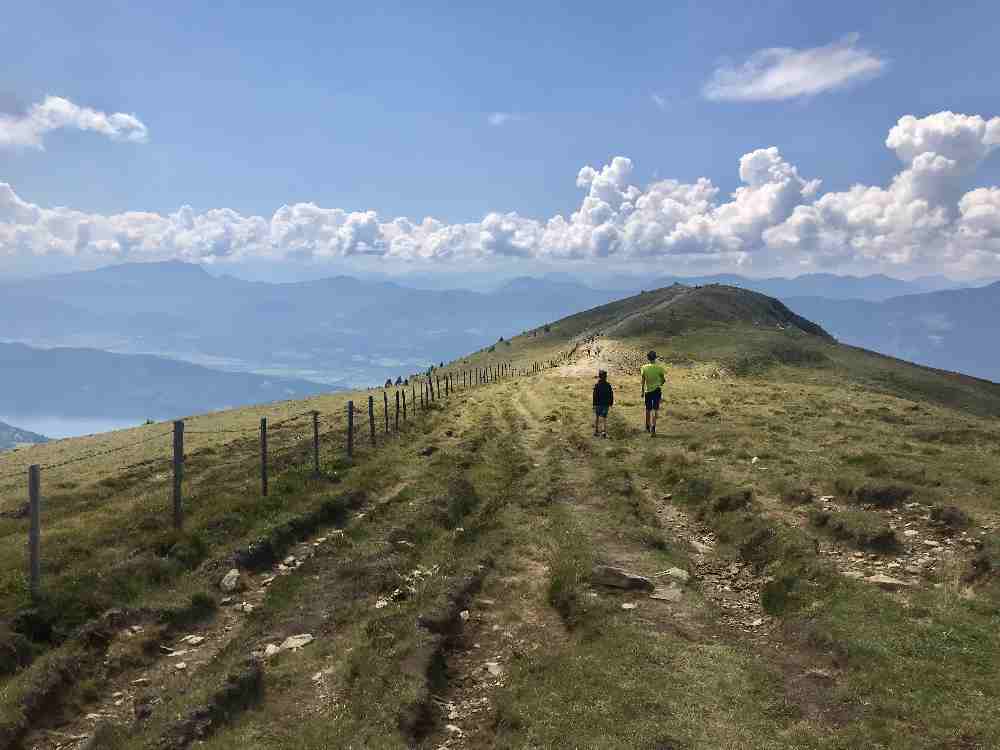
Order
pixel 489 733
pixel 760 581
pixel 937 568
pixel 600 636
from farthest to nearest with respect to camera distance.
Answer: pixel 760 581 < pixel 937 568 < pixel 600 636 < pixel 489 733

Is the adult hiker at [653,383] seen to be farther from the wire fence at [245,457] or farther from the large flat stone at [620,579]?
the large flat stone at [620,579]

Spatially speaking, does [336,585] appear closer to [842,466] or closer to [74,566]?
[74,566]

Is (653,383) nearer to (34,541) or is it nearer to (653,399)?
(653,399)

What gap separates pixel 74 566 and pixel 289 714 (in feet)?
27.1

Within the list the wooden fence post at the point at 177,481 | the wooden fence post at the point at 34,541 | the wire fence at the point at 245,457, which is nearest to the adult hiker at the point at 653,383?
the wire fence at the point at 245,457

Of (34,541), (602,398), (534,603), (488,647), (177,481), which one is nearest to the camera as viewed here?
(488,647)

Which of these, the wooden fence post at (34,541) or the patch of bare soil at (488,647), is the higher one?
the wooden fence post at (34,541)

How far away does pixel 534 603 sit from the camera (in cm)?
1331

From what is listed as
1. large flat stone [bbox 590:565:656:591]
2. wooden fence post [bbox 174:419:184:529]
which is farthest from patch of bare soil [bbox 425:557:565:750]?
wooden fence post [bbox 174:419:184:529]

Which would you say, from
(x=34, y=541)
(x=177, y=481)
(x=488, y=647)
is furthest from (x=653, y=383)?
(x=34, y=541)

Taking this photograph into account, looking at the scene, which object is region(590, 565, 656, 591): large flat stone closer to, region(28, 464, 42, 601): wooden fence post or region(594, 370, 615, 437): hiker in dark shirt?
region(28, 464, 42, 601): wooden fence post

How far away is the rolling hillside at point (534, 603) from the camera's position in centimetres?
914

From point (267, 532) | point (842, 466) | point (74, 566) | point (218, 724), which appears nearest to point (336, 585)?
point (267, 532)

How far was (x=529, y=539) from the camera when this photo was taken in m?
17.0
